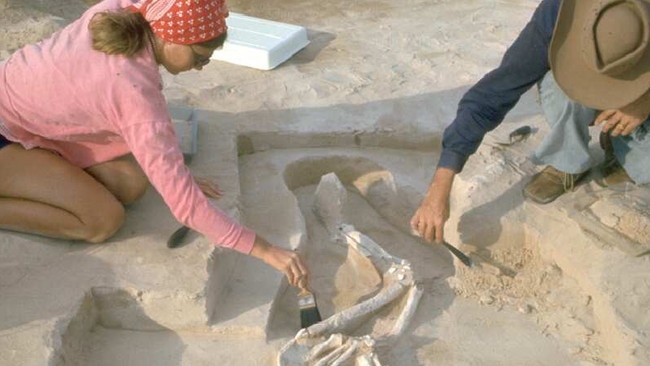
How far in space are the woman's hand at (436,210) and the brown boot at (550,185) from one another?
2.18ft

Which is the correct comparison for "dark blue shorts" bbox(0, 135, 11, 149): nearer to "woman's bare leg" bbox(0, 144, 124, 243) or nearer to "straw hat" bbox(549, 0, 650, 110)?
"woman's bare leg" bbox(0, 144, 124, 243)

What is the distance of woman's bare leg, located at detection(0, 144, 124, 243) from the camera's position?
109 inches

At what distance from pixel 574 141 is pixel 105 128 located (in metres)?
1.88

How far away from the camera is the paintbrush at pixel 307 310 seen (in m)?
2.66

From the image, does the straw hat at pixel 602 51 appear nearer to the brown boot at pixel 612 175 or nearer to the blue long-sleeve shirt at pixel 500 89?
the blue long-sleeve shirt at pixel 500 89

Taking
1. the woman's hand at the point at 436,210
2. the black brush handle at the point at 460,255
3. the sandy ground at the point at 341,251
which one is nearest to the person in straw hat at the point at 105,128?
the sandy ground at the point at 341,251

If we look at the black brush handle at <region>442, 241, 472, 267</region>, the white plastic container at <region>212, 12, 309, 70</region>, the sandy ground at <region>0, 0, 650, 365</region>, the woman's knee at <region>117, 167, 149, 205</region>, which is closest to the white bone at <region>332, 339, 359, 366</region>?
the sandy ground at <region>0, 0, 650, 365</region>

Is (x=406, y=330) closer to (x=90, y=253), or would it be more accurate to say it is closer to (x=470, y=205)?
(x=470, y=205)

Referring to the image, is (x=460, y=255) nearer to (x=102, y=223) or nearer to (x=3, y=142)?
(x=102, y=223)

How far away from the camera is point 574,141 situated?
10.4 ft

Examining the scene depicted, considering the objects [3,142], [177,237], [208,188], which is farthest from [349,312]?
[3,142]

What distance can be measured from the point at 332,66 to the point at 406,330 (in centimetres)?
200

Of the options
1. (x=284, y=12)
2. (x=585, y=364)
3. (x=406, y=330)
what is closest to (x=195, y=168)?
(x=406, y=330)

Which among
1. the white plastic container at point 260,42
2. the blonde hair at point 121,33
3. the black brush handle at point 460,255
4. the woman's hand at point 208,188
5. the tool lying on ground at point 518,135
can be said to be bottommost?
the white plastic container at point 260,42
